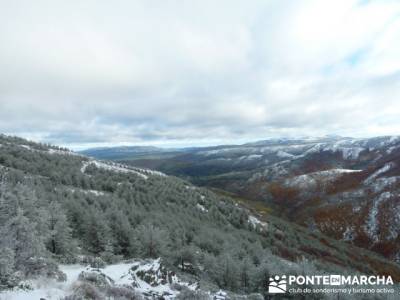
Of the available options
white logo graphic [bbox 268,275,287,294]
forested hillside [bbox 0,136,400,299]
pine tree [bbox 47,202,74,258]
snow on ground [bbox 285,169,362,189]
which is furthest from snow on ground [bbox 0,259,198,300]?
snow on ground [bbox 285,169,362,189]

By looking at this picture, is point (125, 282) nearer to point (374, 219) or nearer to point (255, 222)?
point (255, 222)

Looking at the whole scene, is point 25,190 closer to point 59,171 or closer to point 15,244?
point 15,244

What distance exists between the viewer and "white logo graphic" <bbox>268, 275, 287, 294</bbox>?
23167mm

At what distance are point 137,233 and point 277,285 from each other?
62.1ft

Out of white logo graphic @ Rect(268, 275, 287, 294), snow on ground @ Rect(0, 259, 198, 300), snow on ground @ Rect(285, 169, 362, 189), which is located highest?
snow on ground @ Rect(0, 259, 198, 300)

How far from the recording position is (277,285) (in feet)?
76.6

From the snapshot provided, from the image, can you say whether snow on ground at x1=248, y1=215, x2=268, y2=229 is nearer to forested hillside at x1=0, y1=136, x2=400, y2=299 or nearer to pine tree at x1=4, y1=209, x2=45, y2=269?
forested hillside at x1=0, y1=136, x2=400, y2=299

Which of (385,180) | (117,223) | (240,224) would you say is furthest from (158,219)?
(385,180)

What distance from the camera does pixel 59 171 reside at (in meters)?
64.9

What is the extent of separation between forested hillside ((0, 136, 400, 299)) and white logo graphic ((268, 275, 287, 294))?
0.86 metres

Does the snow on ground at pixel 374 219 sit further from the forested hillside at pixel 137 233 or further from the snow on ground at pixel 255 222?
the snow on ground at pixel 255 222

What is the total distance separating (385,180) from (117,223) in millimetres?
135408

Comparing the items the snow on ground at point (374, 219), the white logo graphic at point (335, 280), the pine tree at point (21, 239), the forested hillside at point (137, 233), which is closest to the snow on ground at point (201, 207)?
the forested hillside at point (137, 233)

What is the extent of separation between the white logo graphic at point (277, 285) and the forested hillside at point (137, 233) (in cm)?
86
